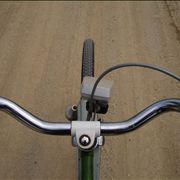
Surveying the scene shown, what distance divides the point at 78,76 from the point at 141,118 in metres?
1.31

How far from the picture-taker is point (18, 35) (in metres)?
2.34

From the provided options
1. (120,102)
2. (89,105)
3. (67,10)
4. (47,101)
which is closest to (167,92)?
(120,102)

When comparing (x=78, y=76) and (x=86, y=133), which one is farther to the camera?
(x=78, y=76)

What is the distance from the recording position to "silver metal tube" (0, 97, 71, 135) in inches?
28.6

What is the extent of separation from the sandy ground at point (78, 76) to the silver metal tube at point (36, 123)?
2.90 ft

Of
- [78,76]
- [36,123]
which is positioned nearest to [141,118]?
[36,123]

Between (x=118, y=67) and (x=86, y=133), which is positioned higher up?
(x=118, y=67)

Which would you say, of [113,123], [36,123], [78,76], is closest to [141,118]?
[113,123]

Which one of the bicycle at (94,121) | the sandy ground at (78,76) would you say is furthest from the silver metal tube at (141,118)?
the sandy ground at (78,76)

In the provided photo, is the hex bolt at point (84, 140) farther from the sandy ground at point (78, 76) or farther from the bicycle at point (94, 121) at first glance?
the sandy ground at point (78, 76)

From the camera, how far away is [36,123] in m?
0.74

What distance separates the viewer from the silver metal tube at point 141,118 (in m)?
0.72

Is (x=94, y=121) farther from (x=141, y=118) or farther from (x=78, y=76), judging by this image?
(x=78, y=76)

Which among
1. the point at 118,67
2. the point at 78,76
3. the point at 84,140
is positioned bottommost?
the point at 84,140
